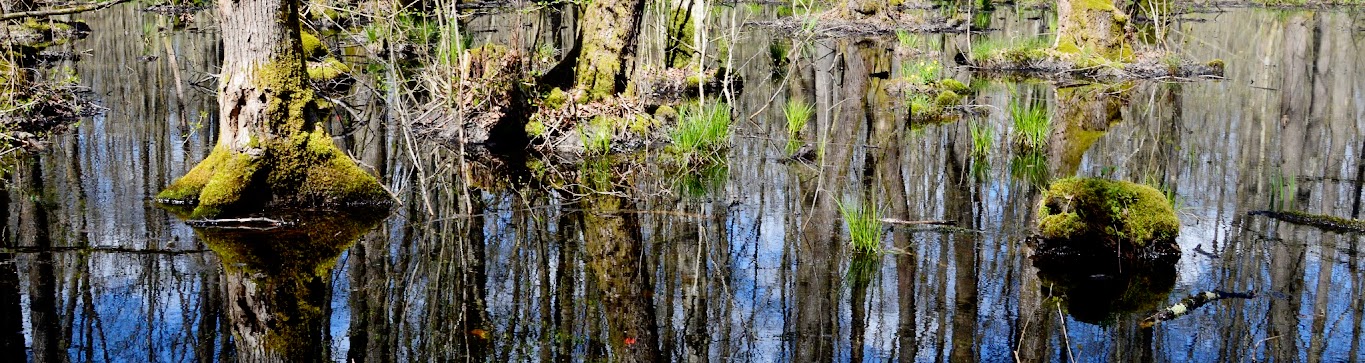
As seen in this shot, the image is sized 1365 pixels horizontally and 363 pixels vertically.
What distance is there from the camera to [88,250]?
6391mm

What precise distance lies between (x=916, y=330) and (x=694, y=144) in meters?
4.76

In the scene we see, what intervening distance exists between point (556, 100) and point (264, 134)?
3947 mm

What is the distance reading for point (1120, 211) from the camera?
6.57 meters

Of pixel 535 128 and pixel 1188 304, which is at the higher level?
pixel 535 128

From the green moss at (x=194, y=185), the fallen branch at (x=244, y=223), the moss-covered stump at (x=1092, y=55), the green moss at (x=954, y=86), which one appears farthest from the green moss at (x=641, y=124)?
the moss-covered stump at (x=1092, y=55)

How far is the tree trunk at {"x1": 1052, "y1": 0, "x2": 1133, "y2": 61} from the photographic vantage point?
1748 centimetres

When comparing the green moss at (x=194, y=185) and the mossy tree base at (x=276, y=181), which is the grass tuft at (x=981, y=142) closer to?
the mossy tree base at (x=276, y=181)

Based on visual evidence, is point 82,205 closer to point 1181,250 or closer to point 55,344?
point 55,344

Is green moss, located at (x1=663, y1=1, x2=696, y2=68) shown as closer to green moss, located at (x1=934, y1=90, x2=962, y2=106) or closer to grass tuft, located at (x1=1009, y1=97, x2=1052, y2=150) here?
green moss, located at (x1=934, y1=90, x2=962, y2=106)

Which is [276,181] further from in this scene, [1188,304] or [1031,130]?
[1031,130]

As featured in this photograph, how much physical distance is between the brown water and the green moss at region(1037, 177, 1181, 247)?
0.27 m

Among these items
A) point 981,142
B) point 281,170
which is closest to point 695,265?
point 281,170

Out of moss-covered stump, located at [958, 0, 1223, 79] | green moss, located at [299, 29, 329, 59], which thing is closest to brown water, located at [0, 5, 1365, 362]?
green moss, located at [299, 29, 329, 59]

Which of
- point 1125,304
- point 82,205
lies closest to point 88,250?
point 82,205
